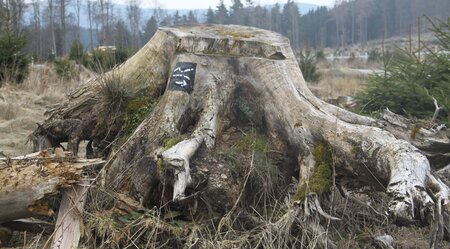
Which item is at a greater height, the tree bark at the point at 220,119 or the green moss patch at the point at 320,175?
the tree bark at the point at 220,119

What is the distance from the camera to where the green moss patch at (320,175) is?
11.5 feet

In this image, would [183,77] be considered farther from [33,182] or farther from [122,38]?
[122,38]

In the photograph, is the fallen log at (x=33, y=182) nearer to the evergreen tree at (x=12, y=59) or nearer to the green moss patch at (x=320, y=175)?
the green moss patch at (x=320, y=175)

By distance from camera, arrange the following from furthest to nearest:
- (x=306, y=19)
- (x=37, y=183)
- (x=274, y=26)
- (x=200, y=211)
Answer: (x=306, y=19) < (x=274, y=26) < (x=200, y=211) < (x=37, y=183)

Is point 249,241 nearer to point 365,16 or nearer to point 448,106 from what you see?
point 448,106

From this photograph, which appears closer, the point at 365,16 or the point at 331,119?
the point at 331,119

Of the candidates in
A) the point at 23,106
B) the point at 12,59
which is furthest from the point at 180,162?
the point at 12,59

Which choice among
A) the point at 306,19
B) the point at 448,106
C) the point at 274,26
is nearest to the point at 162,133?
the point at 448,106

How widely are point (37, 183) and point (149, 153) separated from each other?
2.94ft

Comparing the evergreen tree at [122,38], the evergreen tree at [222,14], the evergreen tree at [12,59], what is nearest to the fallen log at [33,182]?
the evergreen tree at [122,38]

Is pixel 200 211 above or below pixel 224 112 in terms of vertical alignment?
below

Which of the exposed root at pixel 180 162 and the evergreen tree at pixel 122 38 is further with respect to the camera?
the evergreen tree at pixel 122 38

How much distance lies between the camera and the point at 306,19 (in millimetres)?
98062

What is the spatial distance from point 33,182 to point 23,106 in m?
7.07
